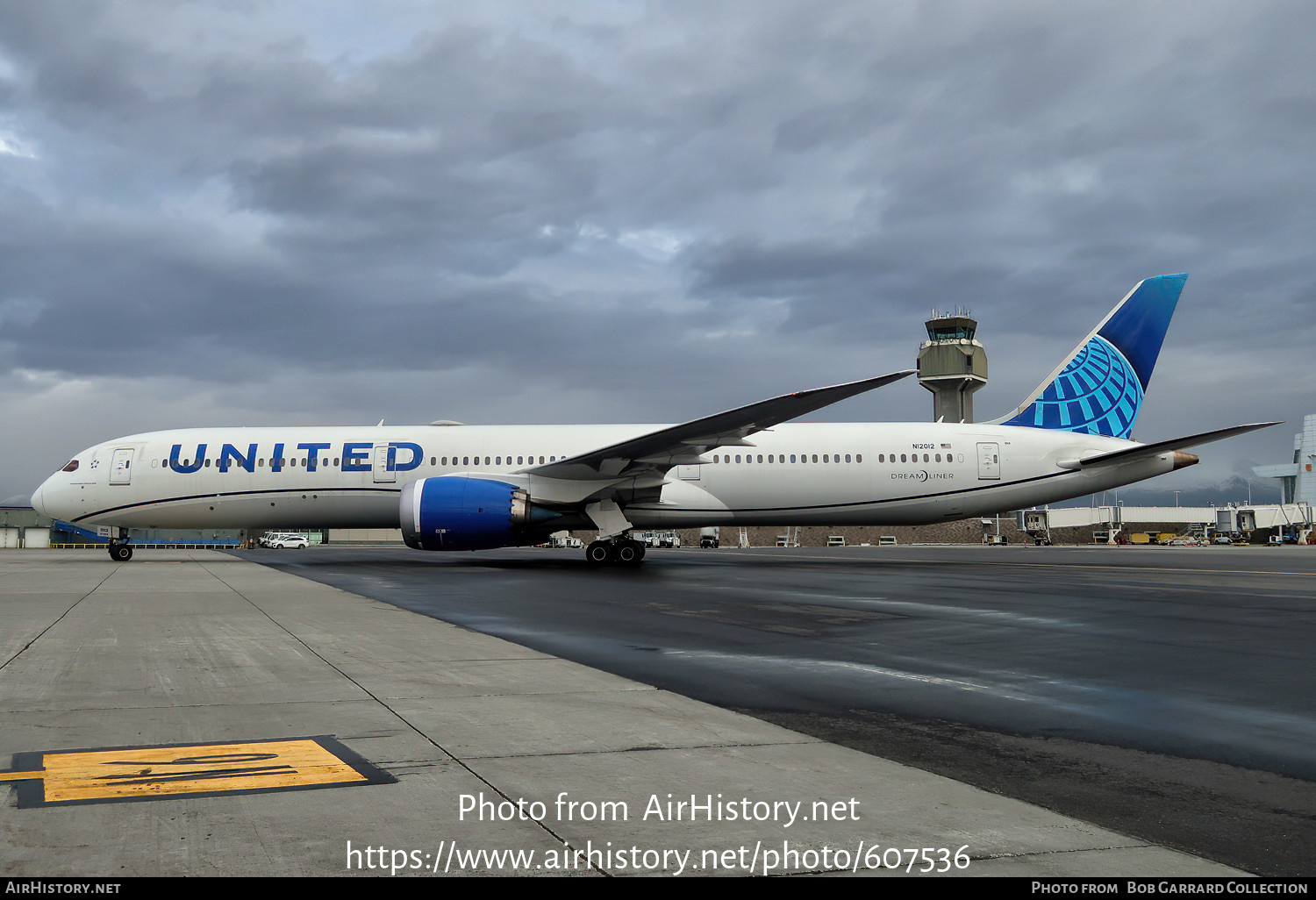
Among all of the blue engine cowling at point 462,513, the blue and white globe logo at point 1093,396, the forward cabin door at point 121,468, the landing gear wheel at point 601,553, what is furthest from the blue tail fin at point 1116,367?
the forward cabin door at point 121,468

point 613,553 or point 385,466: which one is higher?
point 385,466

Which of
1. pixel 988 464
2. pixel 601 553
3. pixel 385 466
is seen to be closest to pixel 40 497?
pixel 385 466

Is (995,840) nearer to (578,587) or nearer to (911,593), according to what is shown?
(911,593)

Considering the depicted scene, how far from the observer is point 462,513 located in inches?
808

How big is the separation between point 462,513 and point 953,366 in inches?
3205

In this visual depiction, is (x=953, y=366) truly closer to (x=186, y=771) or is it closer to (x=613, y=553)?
(x=613, y=553)

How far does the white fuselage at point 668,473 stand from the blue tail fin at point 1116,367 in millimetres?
1189

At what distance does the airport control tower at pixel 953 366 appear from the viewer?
93.2m

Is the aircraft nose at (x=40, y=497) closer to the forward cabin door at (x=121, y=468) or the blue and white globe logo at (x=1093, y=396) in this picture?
the forward cabin door at (x=121, y=468)

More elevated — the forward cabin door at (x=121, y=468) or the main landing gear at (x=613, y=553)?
the forward cabin door at (x=121, y=468)

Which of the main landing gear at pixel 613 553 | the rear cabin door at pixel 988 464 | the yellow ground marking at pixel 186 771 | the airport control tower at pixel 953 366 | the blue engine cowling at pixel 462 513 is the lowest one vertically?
the yellow ground marking at pixel 186 771

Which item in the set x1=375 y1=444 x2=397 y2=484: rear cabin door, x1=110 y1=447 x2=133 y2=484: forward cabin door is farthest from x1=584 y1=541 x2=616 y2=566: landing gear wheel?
x1=110 y1=447 x2=133 y2=484: forward cabin door

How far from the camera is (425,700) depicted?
570cm

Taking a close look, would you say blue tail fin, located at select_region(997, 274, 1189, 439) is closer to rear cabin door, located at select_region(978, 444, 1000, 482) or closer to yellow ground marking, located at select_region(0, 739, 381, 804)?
rear cabin door, located at select_region(978, 444, 1000, 482)
